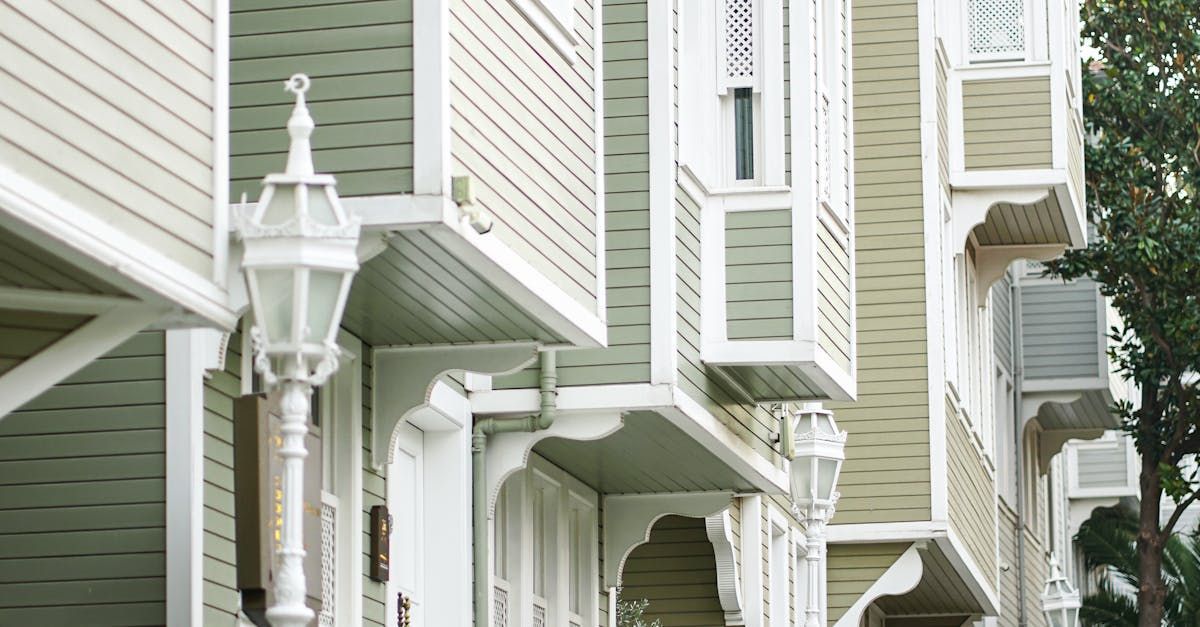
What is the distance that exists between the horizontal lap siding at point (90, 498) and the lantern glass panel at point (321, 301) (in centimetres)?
240

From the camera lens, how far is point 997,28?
24.6 m

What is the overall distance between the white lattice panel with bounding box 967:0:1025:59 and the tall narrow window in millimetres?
8740

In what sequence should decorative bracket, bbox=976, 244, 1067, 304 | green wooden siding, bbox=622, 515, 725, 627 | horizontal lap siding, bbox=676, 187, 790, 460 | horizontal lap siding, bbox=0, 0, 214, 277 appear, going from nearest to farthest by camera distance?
horizontal lap siding, bbox=0, 0, 214, 277
horizontal lap siding, bbox=676, 187, 790, 460
green wooden siding, bbox=622, 515, 725, 627
decorative bracket, bbox=976, 244, 1067, 304

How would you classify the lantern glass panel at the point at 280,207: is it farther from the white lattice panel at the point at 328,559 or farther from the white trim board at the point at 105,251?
the white lattice panel at the point at 328,559

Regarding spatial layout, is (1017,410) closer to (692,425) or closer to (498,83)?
(692,425)

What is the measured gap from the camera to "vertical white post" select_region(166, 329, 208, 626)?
982 cm

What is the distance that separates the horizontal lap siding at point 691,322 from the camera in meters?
14.9

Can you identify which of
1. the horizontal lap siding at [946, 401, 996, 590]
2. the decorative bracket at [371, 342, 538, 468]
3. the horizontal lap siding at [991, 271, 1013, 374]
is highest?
the horizontal lap siding at [991, 271, 1013, 374]

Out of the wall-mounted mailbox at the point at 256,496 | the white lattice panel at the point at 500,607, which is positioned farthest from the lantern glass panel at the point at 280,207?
the white lattice panel at the point at 500,607

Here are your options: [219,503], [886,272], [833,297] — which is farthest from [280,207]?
[886,272]

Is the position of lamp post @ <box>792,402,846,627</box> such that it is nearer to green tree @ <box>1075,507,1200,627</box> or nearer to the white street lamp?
the white street lamp

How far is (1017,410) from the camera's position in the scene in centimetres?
3272

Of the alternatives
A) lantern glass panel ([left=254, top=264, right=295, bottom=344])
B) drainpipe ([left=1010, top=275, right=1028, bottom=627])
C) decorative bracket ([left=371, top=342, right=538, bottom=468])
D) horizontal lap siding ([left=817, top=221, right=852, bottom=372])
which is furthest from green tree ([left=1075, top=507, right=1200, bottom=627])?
lantern glass panel ([left=254, top=264, right=295, bottom=344])

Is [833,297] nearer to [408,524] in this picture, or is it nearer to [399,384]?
[408,524]
